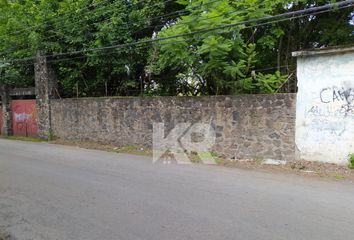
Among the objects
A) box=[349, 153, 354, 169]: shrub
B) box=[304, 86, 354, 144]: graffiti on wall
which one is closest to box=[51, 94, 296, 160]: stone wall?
box=[304, 86, 354, 144]: graffiti on wall

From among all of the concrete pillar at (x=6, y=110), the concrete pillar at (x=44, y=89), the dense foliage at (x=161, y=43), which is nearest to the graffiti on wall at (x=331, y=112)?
the dense foliage at (x=161, y=43)

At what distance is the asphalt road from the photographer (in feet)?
16.9

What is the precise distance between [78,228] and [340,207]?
14.2 ft

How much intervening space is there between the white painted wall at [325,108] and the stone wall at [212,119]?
1.21 feet

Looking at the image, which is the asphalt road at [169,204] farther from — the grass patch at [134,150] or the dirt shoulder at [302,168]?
the grass patch at [134,150]

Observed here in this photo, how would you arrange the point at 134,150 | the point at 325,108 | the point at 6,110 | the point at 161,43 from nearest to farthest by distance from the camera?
the point at 325,108, the point at 161,43, the point at 134,150, the point at 6,110

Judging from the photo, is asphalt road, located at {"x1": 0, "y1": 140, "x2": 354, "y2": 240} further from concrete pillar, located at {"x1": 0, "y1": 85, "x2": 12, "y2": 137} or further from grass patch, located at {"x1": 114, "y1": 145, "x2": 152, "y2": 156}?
concrete pillar, located at {"x1": 0, "y1": 85, "x2": 12, "y2": 137}

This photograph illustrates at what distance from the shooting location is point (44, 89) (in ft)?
61.9

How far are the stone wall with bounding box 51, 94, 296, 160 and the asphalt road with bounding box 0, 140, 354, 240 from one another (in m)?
1.61

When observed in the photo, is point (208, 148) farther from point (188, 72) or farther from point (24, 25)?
point (24, 25)

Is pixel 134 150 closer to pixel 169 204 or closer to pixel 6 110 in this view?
pixel 169 204

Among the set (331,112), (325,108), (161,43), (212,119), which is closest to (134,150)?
(212,119)

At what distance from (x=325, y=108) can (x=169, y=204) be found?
213 inches

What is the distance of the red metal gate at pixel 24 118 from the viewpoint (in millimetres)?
20672
